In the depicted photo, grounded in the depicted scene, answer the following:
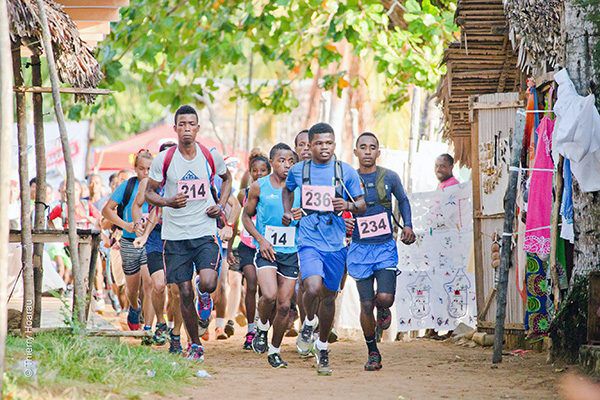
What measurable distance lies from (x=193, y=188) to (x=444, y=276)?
4.99m

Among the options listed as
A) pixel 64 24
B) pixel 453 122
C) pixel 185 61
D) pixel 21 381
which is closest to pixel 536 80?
pixel 453 122

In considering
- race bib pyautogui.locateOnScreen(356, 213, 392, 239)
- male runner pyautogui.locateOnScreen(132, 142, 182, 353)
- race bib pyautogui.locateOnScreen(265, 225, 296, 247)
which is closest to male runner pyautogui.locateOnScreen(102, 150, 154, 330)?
male runner pyautogui.locateOnScreen(132, 142, 182, 353)

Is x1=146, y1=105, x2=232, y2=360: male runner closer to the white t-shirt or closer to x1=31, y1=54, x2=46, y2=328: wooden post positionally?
the white t-shirt

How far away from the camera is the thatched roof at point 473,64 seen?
44.4 feet

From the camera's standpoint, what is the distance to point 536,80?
11742 mm

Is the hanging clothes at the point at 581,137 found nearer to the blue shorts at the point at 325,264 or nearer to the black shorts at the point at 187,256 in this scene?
the blue shorts at the point at 325,264

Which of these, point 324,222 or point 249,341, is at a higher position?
point 324,222

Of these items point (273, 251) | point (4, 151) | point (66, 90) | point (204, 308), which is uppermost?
point (66, 90)

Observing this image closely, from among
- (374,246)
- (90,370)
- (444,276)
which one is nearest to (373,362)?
(374,246)

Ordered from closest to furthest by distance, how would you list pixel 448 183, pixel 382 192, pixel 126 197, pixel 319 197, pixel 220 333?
1. pixel 319 197
2. pixel 382 192
3. pixel 126 197
4. pixel 220 333
5. pixel 448 183

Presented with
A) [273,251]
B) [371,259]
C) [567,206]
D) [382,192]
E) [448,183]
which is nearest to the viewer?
[567,206]

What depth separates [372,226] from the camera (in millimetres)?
10945

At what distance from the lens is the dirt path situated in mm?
9219

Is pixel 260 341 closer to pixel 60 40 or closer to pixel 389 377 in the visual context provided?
pixel 389 377
